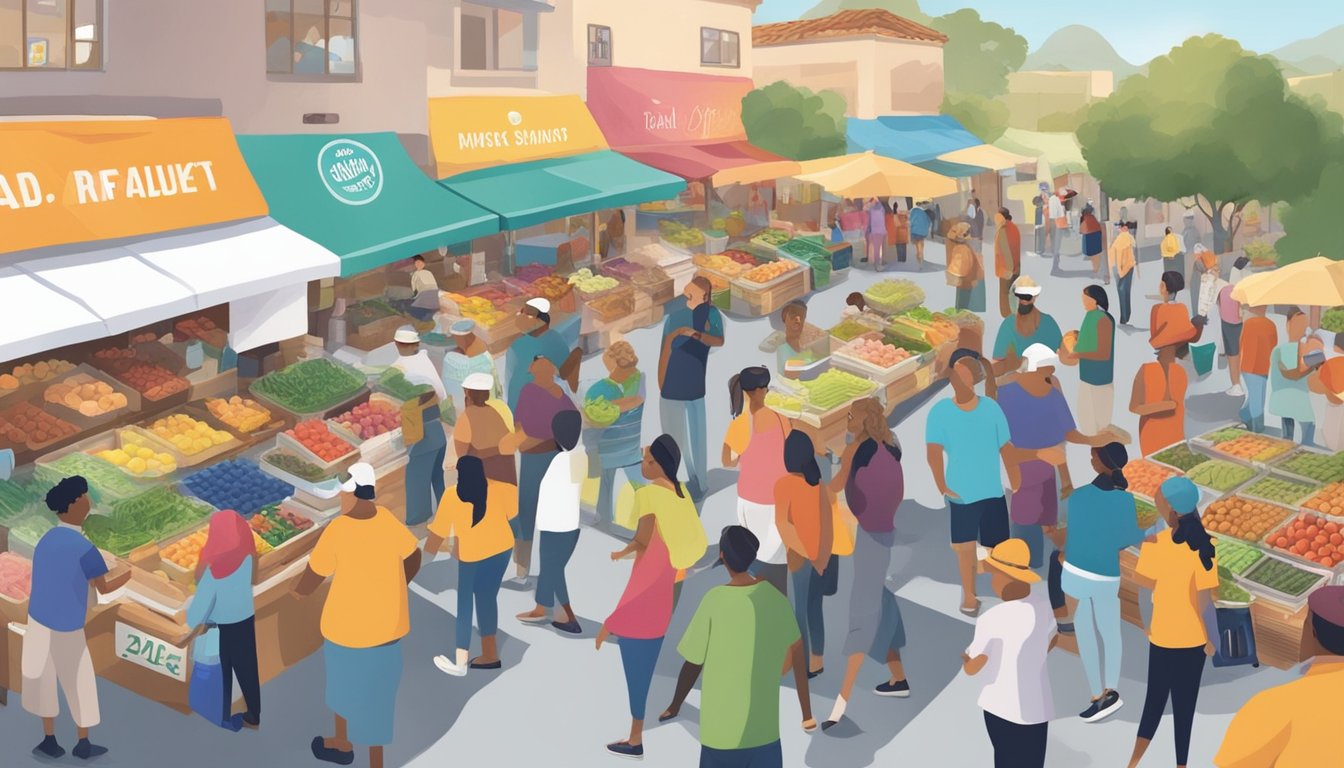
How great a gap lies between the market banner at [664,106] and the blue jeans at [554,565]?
18719 millimetres

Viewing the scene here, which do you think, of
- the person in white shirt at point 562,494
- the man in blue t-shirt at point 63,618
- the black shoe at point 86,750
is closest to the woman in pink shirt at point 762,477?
the person in white shirt at point 562,494

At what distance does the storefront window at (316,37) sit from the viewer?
1533 centimetres

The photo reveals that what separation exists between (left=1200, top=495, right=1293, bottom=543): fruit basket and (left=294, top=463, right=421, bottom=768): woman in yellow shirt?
20.0 ft

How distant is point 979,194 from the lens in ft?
135

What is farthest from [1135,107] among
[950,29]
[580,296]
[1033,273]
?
[950,29]

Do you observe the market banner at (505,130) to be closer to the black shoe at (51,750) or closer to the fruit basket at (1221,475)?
the fruit basket at (1221,475)

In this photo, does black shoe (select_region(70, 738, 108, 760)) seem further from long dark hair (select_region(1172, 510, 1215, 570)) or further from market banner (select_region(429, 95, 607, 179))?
market banner (select_region(429, 95, 607, 179))

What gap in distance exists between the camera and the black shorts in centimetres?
827

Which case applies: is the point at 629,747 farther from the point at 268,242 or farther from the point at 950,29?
the point at 950,29

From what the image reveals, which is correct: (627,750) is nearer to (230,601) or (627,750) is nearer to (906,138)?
(230,601)

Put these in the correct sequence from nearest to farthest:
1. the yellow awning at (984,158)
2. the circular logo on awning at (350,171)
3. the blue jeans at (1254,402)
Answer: the blue jeans at (1254,402) < the circular logo on awning at (350,171) < the yellow awning at (984,158)

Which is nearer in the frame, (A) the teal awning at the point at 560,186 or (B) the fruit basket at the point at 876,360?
(B) the fruit basket at the point at 876,360

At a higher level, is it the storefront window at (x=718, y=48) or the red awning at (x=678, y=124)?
the storefront window at (x=718, y=48)

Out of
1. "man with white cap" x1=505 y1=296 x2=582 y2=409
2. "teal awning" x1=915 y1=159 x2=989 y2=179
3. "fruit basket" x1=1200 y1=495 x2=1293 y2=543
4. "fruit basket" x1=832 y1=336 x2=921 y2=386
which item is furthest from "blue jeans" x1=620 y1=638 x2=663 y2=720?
"teal awning" x1=915 y1=159 x2=989 y2=179
